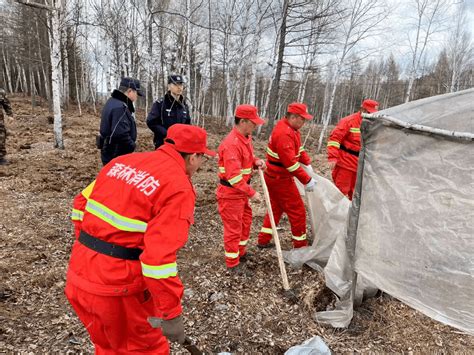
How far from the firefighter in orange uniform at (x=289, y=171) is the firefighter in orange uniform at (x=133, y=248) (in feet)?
7.65

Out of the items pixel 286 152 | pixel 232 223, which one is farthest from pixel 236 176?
pixel 286 152

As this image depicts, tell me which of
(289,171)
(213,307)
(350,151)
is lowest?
(213,307)

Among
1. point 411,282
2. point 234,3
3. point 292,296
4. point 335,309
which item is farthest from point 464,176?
point 234,3

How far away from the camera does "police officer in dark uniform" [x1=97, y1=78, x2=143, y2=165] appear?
4.50 metres

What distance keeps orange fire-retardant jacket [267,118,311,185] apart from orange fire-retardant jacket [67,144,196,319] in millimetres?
2414

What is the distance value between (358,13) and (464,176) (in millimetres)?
15295

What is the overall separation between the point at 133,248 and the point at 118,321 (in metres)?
0.42

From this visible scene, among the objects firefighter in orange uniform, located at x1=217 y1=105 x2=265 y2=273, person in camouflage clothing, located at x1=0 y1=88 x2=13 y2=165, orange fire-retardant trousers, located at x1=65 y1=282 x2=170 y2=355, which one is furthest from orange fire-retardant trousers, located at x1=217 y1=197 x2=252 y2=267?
person in camouflage clothing, located at x1=0 y1=88 x2=13 y2=165

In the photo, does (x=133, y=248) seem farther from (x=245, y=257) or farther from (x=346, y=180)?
(x=346, y=180)

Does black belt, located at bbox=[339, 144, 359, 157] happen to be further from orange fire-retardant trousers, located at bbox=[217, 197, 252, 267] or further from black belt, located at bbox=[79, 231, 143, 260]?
black belt, located at bbox=[79, 231, 143, 260]

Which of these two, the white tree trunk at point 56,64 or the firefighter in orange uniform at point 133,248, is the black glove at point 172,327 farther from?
the white tree trunk at point 56,64

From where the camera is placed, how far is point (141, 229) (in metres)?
1.79

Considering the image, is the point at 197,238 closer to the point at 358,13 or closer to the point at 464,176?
the point at 464,176

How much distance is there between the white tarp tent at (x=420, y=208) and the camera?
2.39 meters
